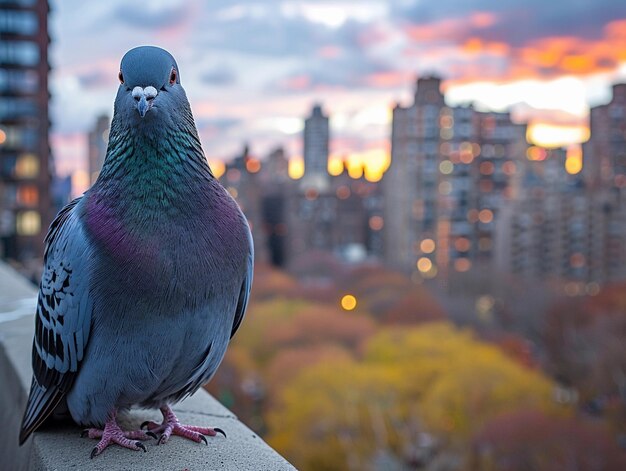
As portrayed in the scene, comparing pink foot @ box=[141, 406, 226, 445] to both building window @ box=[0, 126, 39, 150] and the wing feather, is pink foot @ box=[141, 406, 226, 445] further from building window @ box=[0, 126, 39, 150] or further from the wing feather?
building window @ box=[0, 126, 39, 150]

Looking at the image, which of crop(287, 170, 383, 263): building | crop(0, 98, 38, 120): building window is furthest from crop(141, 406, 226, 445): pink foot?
crop(287, 170, 383, 263): building

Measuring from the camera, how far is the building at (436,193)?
152 ft

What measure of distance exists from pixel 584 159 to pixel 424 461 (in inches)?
1500

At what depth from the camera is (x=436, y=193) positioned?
46.7 metres

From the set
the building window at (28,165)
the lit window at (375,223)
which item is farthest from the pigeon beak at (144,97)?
the lit window at (375,223)

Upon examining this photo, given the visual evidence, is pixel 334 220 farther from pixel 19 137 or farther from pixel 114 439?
pixel 114 439

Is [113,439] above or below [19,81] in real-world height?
below

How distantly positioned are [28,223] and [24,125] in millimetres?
2997

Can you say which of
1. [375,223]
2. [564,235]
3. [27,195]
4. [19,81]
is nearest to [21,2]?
[19,81]

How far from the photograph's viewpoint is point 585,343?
93.5ft

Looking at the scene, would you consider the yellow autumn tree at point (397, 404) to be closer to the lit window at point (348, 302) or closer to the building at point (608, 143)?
the lit window at point (348, 302)

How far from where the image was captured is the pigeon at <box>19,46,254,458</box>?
1714 mm

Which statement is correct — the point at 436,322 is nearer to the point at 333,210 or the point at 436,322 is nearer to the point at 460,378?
the point at 460,378

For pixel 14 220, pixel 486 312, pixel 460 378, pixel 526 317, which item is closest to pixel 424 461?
pixel 460 378
